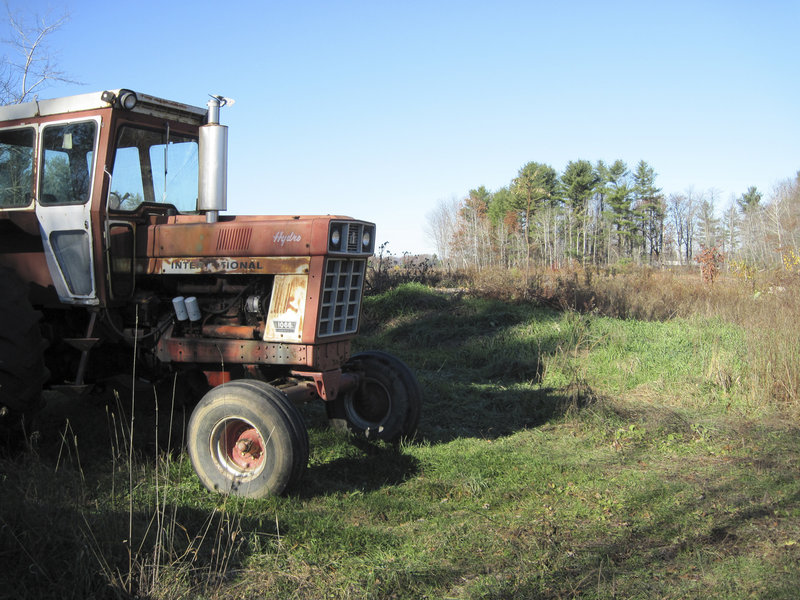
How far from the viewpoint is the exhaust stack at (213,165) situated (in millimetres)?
4727

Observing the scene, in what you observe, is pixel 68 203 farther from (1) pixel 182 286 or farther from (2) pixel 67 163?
(1) pixel 182 286

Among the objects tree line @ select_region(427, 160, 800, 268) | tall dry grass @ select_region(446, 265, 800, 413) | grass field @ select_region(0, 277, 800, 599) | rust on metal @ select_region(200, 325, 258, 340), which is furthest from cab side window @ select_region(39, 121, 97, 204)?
tree line @ select_region(427, 160, 800, 268)

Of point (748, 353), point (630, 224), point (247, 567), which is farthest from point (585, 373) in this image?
point (630, 224)

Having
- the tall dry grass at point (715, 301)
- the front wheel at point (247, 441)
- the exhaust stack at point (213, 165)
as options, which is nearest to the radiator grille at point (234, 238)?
the exhaust stack at point (213, 165)

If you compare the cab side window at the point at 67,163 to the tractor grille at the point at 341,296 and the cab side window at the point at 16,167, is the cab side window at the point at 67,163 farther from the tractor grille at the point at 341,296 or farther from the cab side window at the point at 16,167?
the tractor grille at the point at 341,296

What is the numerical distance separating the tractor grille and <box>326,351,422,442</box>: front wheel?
566mm

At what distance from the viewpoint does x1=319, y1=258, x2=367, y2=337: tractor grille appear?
4773mm

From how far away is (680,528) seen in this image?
12.6ft

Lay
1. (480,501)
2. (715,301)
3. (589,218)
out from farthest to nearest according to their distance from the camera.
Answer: (589,218)
(715,301)
(480,501)

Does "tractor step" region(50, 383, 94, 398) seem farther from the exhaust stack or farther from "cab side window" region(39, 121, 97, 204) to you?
the exhaust stack

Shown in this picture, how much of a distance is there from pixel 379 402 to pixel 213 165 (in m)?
2.41

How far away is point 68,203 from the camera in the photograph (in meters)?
5.12

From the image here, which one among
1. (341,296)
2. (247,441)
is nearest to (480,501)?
(247,441)

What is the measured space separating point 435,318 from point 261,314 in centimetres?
716
